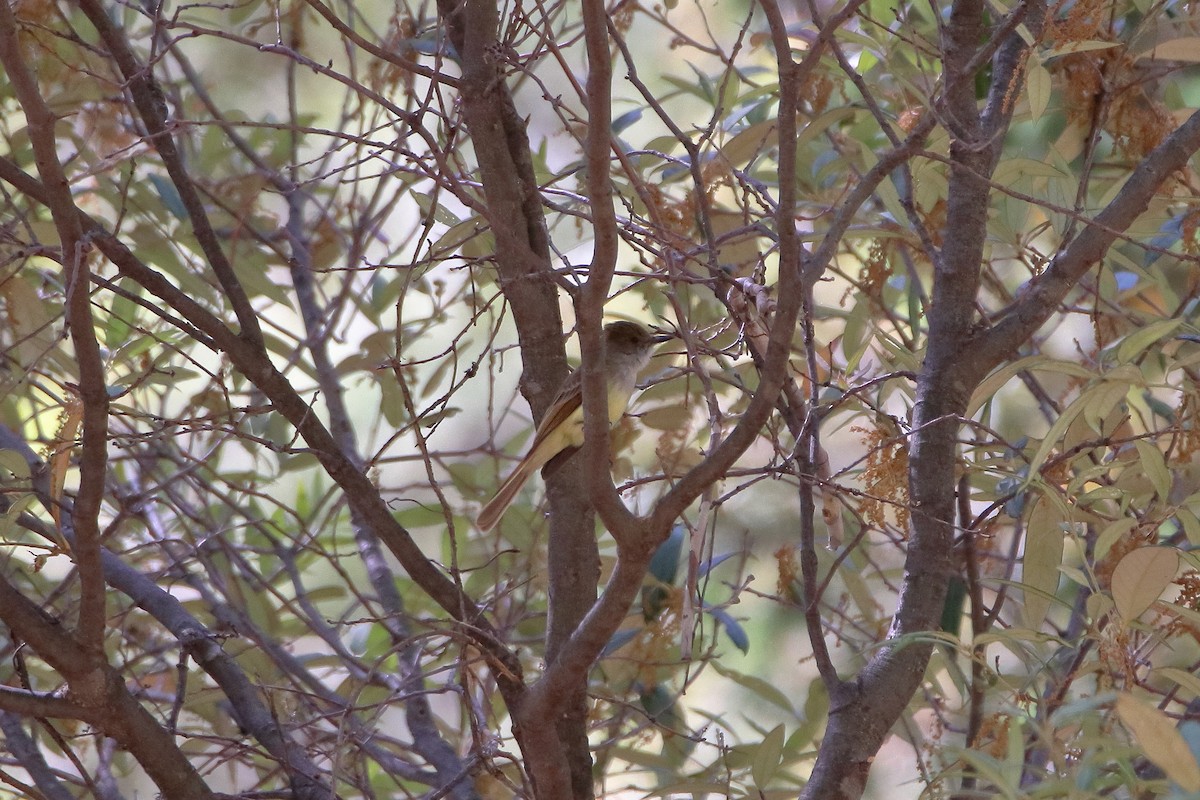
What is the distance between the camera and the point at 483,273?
283 cm

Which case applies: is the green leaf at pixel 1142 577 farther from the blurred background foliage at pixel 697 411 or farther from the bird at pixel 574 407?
the bird at pixel 574 407

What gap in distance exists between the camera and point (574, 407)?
7.27 feet

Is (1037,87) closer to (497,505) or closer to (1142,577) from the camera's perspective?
(1142,577)

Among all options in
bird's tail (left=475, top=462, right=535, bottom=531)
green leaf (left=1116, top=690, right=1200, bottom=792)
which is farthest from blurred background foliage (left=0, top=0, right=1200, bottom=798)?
bird's tail (left=475, top=462, right=535, bottom=531)

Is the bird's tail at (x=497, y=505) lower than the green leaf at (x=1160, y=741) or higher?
higher

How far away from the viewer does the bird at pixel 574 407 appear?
2207 millimetres

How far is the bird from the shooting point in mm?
2207

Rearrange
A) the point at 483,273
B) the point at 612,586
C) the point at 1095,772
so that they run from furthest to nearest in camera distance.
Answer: the point at 483,273, the point at 612,586, the point at 1095,772

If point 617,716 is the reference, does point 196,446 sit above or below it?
above

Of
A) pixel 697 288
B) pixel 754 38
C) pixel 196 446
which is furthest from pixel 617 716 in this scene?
pixel 196 446

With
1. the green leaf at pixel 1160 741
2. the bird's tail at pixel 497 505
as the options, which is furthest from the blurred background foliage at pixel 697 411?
the bird's tail at pixel 497 505

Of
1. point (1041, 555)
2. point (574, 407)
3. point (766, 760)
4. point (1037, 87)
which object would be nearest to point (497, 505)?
point (574, 407)

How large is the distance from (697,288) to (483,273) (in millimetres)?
498

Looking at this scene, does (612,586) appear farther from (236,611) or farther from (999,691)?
(236,611)
